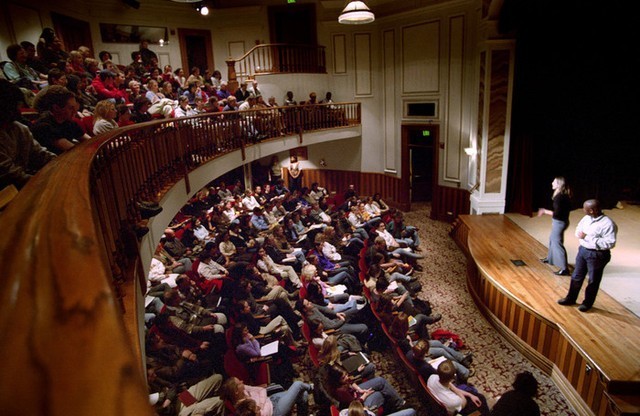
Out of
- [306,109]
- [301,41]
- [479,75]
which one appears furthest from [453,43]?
[301,41]

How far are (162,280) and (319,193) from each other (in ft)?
21.6

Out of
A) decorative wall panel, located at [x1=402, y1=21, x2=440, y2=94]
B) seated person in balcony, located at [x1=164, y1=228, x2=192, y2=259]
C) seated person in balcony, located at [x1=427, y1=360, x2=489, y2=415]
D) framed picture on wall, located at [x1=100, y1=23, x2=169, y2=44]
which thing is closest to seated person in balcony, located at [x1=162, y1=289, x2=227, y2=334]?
seated person in balcony, located at [x1=164, y1=228, x2=192, y2=259]

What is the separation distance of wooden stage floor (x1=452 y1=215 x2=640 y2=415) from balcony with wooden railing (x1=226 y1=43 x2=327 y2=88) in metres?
8.15

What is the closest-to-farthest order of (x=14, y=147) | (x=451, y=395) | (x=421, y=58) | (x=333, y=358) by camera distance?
(x=14, y=147) → (x=451, y=395) → (x=333, y=358) → (x=421, y=58)

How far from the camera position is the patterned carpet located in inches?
181

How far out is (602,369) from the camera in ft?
12.8

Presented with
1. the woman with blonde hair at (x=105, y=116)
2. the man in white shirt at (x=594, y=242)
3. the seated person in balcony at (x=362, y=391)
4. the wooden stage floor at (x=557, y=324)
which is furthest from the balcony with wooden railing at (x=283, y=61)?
the seated person in balcony at (x=362, y=391)

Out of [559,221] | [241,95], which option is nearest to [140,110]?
[241,95]

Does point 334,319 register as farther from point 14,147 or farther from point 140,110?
point 14,147

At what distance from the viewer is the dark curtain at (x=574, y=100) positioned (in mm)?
6465

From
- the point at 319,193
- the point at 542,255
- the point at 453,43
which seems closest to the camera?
the point at 542,255

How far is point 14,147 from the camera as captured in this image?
214 centimetres

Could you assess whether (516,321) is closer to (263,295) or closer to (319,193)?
(263,295)

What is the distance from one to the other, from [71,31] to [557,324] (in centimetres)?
1173
